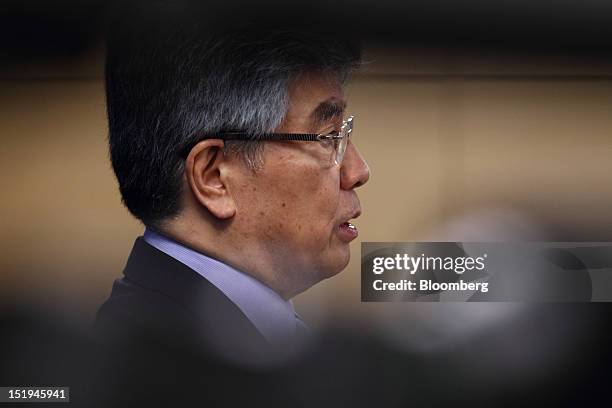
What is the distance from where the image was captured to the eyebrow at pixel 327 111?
6.86ft

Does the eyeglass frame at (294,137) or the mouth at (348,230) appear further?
the mouth at (348,230)

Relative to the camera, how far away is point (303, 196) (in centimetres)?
211

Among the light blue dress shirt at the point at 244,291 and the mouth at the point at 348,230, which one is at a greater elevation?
the mouth at the point at 348,230

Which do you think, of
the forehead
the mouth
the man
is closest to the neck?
the man

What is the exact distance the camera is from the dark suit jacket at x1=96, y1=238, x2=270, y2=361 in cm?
208

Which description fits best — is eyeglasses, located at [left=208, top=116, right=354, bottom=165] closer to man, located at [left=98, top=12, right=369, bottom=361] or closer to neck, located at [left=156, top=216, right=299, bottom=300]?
man, located at [left=98, top=12, right=369, bottom=361]

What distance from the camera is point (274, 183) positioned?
6.89 feet

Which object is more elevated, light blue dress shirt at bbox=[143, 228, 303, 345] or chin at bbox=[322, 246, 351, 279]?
chin at bbox=[322, 246, 351, 279]

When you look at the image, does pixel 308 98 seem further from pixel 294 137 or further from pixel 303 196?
pixel 303 196

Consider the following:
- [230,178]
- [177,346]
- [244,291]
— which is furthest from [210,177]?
[177,346]

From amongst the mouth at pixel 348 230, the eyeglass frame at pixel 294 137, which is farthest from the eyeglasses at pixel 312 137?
the mouth at pixel 348 230

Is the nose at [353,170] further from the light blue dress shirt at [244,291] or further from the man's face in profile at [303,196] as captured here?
the light blue dress shirt at [244,291]

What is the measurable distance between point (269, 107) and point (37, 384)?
896mm

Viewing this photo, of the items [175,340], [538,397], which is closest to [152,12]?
[175,340]
